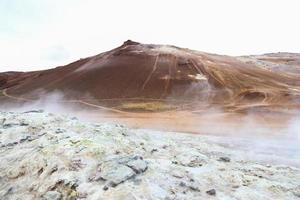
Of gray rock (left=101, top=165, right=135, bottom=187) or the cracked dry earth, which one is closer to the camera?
the cracked dry earth

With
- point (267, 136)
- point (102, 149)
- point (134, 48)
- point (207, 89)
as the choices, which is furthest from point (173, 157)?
point (134, 48)

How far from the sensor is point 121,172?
23.3 ft

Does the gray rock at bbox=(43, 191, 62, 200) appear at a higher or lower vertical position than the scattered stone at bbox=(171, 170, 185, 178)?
lower

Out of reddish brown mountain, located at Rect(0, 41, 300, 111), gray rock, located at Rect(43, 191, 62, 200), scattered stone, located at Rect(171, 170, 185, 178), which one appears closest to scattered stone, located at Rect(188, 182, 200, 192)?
scattered stone, located at Rect(171, 170, 185, 178)

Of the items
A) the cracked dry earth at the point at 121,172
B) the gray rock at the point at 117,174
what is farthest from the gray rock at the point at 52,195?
the gray rock at the point at 117,174

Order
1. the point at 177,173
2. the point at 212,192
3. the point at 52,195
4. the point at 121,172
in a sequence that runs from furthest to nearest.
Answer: the point at 177,173, the point at 121,172, the point at 52,195, the point at 212,192

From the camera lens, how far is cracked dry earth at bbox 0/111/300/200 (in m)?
6.70

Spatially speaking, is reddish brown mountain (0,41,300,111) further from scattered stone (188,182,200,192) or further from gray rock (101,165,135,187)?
gray rock (101,165,135,187)

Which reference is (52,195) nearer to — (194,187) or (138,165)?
(138,165)

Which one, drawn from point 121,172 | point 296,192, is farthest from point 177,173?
point 296,192

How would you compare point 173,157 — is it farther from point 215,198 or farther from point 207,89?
point 207,89

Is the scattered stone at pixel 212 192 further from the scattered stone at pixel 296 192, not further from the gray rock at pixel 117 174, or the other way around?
the scattered stone at pixel 296 192

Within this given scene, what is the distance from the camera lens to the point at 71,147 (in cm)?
883

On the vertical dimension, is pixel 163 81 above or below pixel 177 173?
above
